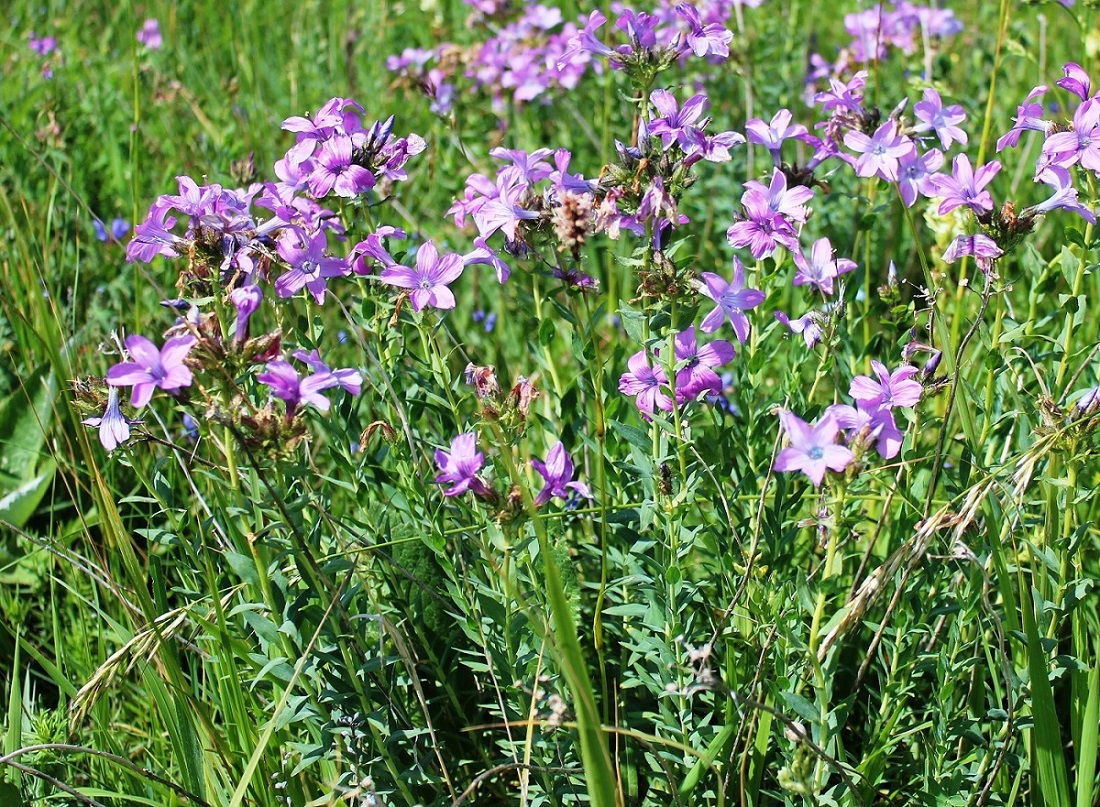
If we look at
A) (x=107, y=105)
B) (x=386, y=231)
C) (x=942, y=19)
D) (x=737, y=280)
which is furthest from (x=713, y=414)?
(x=107, y=105)

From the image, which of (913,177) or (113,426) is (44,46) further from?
(913,177)

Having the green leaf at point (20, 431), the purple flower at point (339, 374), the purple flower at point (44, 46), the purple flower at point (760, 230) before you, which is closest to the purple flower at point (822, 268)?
the purple flower at point (760, 230)

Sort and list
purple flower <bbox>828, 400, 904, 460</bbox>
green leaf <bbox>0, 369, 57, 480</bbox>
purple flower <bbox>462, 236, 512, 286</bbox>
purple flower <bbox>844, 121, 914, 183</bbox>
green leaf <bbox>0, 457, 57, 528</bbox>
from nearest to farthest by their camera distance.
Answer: purple flower <bbox>828, 400, 904, 460</bbox>, purple flower <bbox>462, 236, 512, 286</bbox>, purple flower <bbox>844, 121, 914, 183</bbox>, green leaf <bbox>0, 457, 57, 528</bbox>, green leaf <bbox>0, 369, 57, 480</bbox>

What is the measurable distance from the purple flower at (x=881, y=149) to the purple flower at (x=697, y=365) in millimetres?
505

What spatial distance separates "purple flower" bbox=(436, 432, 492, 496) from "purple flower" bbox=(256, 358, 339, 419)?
242 mm

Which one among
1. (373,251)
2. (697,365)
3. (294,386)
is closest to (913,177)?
(697,365)

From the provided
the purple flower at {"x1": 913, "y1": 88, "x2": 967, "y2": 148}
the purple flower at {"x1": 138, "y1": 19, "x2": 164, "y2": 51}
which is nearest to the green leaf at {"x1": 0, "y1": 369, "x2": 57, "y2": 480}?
the purple flower at {"x1": 913, "y1": 88, "x2": 967, "y2": 148}

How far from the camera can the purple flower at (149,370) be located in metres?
1.54

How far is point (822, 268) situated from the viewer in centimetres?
201

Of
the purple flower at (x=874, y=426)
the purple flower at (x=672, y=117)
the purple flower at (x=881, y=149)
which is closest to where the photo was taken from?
the purple flower at (x=874, y=426)

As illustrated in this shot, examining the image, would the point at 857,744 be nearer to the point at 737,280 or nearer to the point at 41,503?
the point at 737,280

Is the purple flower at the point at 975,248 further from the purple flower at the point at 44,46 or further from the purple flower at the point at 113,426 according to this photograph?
the purple flower at the point at 44,46

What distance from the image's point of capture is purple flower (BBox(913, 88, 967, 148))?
Answer: 219 cm

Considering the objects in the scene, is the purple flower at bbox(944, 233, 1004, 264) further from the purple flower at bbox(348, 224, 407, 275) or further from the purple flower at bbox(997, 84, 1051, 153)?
the purple flower at bbox(348, 224, 407, 275)
